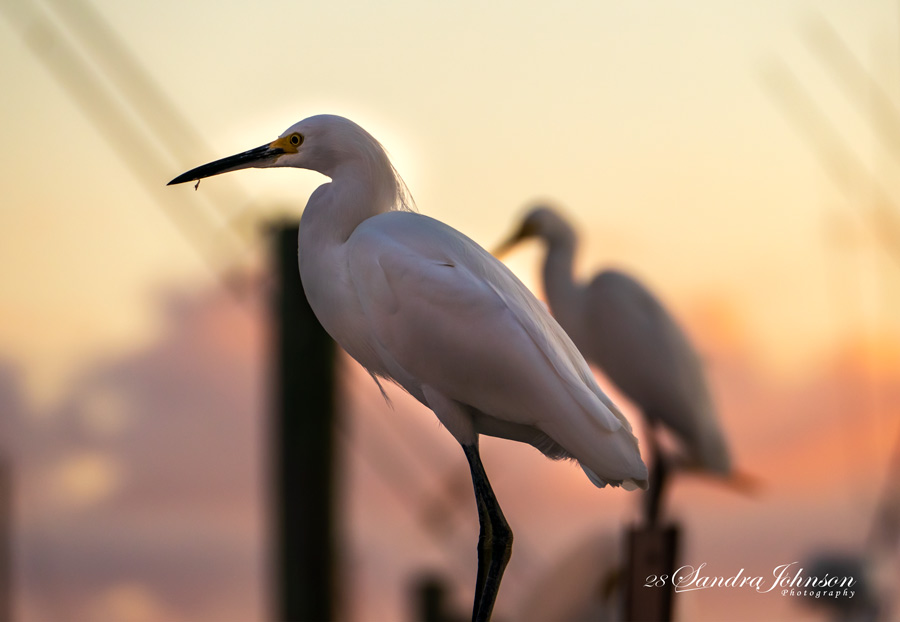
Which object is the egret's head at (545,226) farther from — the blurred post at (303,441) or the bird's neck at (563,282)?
the blurred post at (303,441)

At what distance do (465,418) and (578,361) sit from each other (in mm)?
397

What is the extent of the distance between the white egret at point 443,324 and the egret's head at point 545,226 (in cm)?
367

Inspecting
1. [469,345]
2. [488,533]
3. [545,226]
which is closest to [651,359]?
[545,226]

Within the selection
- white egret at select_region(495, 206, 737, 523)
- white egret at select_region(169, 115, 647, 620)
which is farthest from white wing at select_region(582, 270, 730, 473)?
white egret at select_region(169, 115, 647, 620)

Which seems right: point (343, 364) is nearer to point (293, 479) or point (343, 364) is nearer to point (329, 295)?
point (293, 479)

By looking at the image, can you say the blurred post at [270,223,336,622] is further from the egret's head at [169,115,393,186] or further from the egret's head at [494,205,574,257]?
the egret's head at [494,205,574,257]

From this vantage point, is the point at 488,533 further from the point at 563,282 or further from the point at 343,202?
the point at 563,282

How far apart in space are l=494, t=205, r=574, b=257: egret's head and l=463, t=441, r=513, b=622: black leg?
383cm

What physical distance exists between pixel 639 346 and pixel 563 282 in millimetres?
644

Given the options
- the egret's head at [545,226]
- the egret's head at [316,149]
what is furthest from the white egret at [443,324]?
the egret's head at [545,226]

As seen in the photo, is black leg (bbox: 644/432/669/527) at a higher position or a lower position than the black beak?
lower

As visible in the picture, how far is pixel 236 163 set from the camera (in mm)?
2951

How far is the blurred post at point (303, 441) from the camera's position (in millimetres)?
4605

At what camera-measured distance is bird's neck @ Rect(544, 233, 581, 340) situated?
21.2 feet
